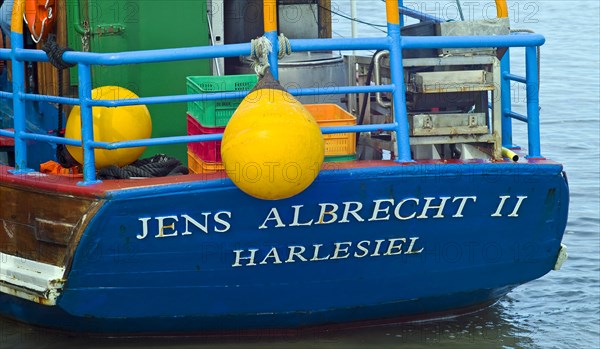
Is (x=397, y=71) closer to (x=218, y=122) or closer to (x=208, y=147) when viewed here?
(x=218, y=122)

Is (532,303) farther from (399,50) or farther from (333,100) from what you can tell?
(399,50)

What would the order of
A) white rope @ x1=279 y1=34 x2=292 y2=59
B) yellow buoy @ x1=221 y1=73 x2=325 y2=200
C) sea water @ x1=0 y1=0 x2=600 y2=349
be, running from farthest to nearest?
1. sea water @ x1=0 y1=0 x2=600 y2=349
2. white rope @ x1=279 y1=34 x2=292 y2=59
3. yellow buoy @ x1=221 y1=73 x2=325 y2=200

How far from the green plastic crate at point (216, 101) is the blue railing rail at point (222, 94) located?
26 cm

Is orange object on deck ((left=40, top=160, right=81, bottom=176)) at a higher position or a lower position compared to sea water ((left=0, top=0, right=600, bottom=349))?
higher

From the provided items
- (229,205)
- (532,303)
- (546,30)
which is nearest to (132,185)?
(229,205)

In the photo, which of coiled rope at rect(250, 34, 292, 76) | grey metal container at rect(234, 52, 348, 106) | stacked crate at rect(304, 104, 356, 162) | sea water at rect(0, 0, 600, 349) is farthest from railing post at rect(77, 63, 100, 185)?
grey metal container at rect(234, 52, 348, 106)

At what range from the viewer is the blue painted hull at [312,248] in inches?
219

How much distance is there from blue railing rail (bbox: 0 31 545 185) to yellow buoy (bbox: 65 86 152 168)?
0.20 m

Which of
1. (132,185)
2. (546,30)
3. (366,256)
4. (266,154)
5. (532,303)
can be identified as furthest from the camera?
(546,30)

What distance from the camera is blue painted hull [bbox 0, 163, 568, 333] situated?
18.2 feet

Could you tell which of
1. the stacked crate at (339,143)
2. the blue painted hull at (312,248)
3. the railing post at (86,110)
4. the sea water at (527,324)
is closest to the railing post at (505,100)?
the blue painted hull at (312,248)

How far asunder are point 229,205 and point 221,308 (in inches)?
32.4

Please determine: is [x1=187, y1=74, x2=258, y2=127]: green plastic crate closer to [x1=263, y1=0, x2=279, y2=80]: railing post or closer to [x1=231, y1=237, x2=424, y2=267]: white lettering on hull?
[x1=263, y1=0, x2=279, y2=80]: railing post

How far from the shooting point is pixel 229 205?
5543 mm
